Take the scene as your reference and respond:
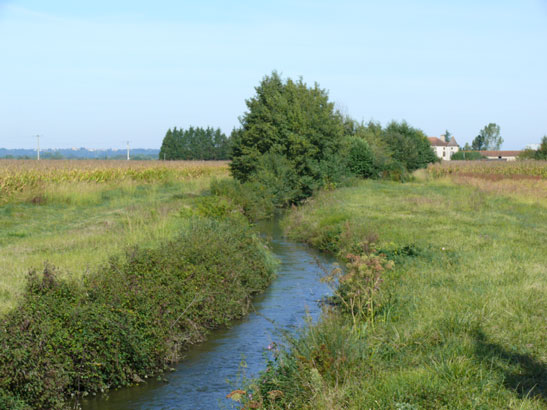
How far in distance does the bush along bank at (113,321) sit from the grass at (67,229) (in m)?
1.09

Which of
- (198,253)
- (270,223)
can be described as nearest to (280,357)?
(198,253)

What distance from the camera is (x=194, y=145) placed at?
122 meters

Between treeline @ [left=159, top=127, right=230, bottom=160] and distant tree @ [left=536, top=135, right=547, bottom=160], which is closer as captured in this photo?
distant tree @ [left=536, top=135, right=547, bottom=160]

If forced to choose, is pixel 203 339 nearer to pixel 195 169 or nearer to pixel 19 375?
pixel 19 375

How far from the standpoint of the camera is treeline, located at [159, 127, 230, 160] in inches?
4756

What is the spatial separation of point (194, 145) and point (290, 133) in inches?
3417

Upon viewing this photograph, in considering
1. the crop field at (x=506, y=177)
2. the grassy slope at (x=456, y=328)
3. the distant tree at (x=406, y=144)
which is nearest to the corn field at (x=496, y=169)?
the crop field at (x=506, y=177)

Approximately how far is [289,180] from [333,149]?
5243mm

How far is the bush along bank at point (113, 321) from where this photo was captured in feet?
23.9

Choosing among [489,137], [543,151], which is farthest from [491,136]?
[543,151]

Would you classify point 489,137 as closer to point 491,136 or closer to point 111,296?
point 491,136

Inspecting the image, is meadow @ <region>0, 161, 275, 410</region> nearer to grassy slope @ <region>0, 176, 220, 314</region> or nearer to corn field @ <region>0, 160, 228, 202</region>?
grassy slope @ <region>0, 176, 220, 314</region>

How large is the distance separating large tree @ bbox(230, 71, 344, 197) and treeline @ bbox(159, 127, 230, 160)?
7782 cm

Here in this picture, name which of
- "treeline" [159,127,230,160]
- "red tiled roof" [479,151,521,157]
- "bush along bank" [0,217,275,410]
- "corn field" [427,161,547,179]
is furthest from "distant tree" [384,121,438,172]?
"red tiled roof" [479,151,521,157]
